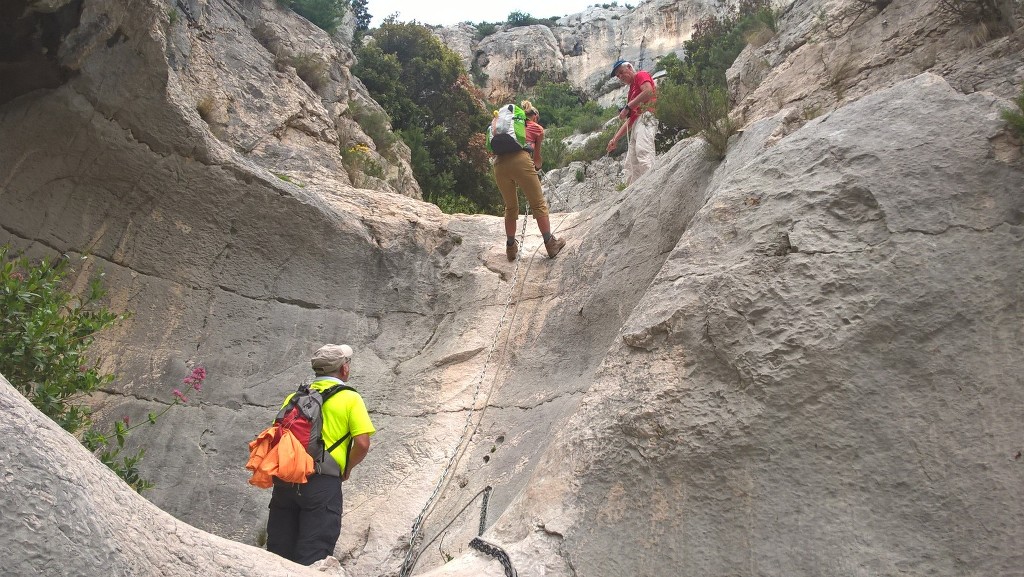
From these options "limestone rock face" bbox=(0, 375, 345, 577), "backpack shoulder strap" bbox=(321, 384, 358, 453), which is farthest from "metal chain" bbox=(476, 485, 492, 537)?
"limestone rock face" bbox=(0, 375, 345, 577)

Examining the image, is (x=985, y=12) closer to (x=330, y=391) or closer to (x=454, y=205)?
(x=330, y=391)

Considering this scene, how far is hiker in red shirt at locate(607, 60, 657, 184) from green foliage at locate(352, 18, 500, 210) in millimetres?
5934

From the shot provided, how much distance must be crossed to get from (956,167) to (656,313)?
168cm

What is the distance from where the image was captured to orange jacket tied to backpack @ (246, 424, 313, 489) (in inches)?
159

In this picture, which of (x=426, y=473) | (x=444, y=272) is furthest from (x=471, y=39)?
(x=426, y=473)

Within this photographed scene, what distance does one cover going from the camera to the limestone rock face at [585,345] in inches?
123

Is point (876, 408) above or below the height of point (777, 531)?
above

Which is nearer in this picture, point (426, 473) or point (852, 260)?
point (852, 260)

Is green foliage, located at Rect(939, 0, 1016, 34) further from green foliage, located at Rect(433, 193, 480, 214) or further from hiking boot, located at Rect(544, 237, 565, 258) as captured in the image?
green foliage, located at Rect(433, 193, 480, 214)

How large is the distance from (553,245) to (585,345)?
1.93 metres

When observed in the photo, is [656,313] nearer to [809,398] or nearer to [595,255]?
[809,398]

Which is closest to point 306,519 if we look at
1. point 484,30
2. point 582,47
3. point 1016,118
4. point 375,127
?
point 1016,118

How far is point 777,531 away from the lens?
10.6 feet

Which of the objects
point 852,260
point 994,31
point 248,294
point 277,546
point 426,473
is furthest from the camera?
point 248,294
